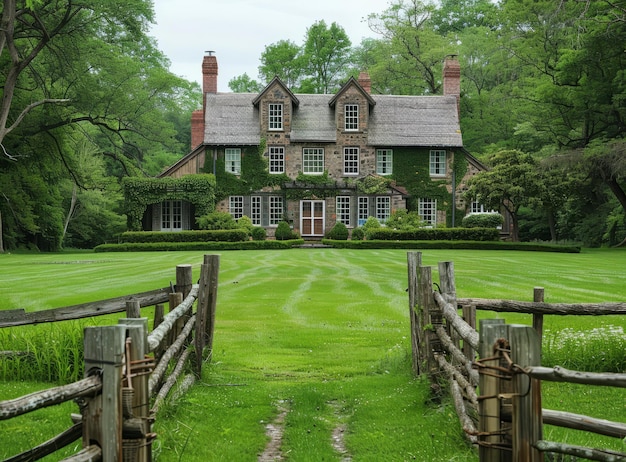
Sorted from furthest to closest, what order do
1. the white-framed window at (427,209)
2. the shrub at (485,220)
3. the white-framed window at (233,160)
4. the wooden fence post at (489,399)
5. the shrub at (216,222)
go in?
1. the white-framed window at (427,209)
2. the white-framed window at (233,160)
3. the shrub at (485,220)
4. the shrub at (216,222)
5. the wooden fence post at (489,399)

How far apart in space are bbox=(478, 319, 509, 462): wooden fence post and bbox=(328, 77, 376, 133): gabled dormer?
4121 centimetres

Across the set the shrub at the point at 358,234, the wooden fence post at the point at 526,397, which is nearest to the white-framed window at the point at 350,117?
the shrub at the point at 358,234

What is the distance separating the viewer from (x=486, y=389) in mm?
3971

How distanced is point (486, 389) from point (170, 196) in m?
39.1

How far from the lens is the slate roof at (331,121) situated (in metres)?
44.2

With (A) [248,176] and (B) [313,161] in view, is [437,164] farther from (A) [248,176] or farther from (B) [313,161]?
(A) [248,176]

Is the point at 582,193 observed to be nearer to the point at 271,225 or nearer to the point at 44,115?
the point at 271,225

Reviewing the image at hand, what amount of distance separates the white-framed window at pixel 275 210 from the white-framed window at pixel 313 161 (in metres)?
2.44

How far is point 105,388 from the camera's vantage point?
11.9 ft

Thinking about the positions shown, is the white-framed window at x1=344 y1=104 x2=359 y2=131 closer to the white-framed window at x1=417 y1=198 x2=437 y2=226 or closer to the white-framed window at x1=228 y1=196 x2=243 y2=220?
the white-framed window at x1=417 y1=198 x2=437 y2=226

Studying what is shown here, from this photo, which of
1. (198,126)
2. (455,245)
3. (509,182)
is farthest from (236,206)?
(509,182)

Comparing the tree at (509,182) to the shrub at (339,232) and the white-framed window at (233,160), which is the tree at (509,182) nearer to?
the shrub at (339,232)

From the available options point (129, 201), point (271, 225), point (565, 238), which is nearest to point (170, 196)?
point (129, 201)

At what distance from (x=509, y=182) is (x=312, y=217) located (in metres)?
12.4
